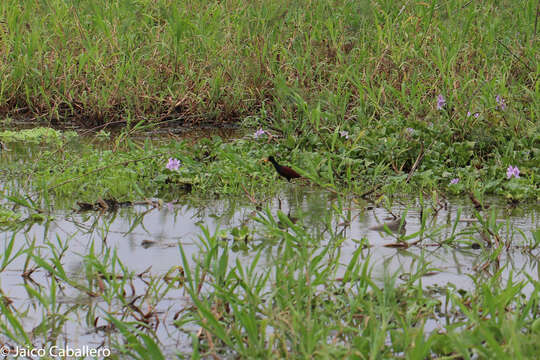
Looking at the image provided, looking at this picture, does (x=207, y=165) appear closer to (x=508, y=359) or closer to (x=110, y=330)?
(x=110, y=330)

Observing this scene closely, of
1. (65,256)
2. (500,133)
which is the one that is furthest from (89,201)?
(500,133)

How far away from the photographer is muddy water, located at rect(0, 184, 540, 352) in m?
2.80

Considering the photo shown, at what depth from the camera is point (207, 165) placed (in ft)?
17.1

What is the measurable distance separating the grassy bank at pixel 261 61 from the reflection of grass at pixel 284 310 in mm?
2865

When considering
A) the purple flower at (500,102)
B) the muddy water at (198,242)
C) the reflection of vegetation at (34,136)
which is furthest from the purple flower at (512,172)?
the reflection of vegetation at (34,136)

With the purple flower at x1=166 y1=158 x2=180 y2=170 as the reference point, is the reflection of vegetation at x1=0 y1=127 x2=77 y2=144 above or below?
above

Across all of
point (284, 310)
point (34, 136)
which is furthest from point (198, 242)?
point (34, 136)

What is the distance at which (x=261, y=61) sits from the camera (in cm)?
695

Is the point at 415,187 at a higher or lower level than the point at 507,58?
lower

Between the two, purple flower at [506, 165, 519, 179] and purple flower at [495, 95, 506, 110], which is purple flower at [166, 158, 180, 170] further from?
purple flower at [495, 95, 506, 110]

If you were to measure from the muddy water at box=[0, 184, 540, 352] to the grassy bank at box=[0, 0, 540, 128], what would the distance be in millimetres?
1662

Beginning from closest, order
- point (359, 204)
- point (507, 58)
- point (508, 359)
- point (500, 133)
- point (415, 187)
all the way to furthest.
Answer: point (508, 359) < point (359, 204) < point (415, 187) < point (500, 133) < point (507, 58)

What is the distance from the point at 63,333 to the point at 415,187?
2539 millimetres

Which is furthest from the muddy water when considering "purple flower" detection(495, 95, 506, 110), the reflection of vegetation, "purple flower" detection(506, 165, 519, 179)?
the reflection of vegetation
